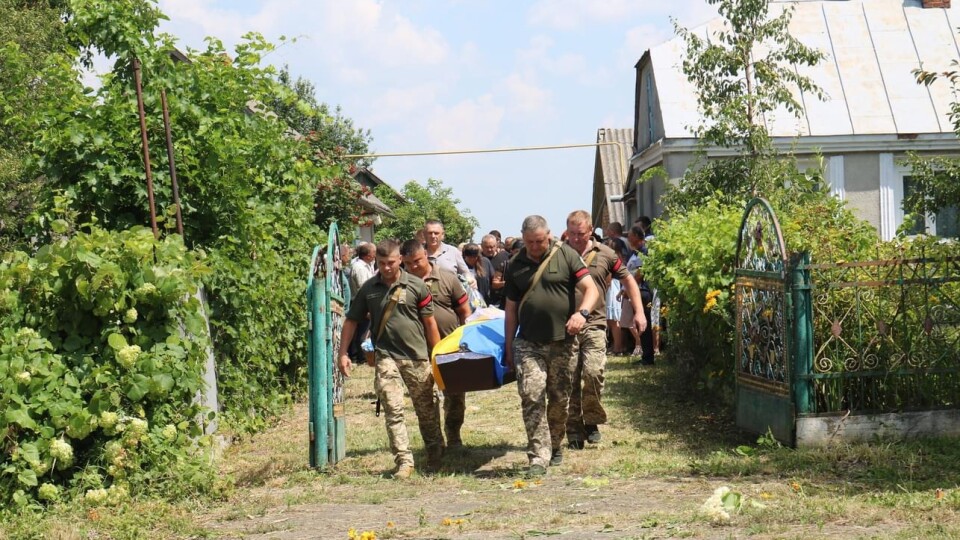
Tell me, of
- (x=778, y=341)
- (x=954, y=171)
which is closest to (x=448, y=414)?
(x=778, y=341)

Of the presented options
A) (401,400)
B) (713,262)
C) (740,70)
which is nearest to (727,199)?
(740,70)

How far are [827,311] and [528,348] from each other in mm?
2252

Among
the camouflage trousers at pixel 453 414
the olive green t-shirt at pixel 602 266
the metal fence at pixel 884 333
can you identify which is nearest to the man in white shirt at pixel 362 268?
the camouflage trousers at pixel 453 414

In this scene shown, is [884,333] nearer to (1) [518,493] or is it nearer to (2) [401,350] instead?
(1) [518,493]

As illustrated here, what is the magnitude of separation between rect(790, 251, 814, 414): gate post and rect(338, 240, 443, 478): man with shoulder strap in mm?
2691

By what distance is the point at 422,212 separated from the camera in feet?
227

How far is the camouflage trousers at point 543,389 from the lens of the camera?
343 inches

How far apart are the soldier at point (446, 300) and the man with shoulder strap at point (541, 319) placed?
888mm

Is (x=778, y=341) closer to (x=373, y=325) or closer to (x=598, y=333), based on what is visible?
(x=598, y=333)

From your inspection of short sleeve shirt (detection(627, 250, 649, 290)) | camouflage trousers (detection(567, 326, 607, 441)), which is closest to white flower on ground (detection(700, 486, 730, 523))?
camouflage trousers (detection(567, 326, 607, 441))

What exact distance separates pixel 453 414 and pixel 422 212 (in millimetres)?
59440

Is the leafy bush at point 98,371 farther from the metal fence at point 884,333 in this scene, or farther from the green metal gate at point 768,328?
the metal fence at point 884,333

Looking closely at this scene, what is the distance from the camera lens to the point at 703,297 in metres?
11.1

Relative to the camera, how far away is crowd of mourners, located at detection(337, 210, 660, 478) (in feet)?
28.8
